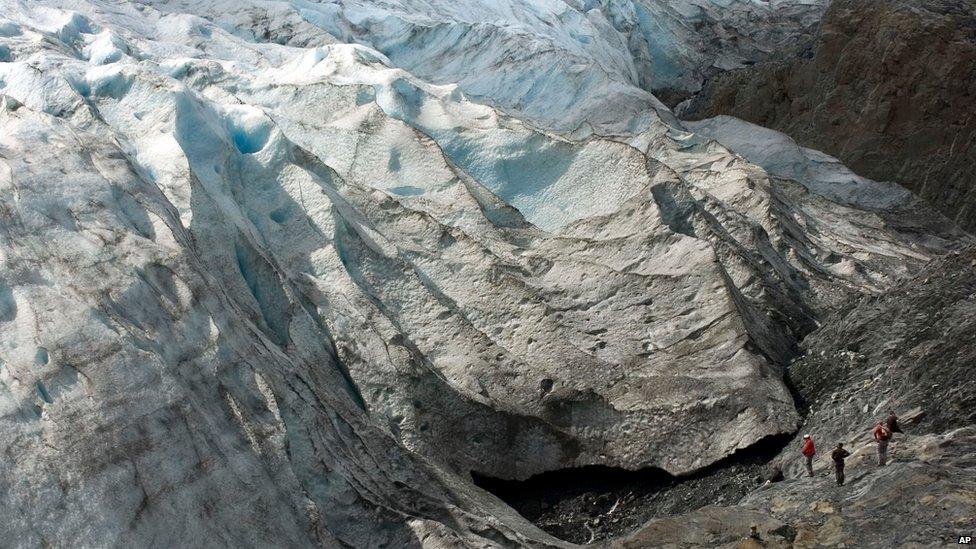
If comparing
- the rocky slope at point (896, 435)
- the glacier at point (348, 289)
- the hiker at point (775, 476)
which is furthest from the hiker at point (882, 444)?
the glacier at point (348, 289)

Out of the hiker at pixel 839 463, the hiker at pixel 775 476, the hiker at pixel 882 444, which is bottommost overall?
the hiker at pixel 775 476

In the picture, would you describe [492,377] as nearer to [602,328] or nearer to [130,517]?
[602,328]

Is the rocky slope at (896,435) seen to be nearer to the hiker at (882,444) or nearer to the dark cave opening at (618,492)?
the hiker at (882,444)

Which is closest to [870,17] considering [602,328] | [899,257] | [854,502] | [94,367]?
[899,257]

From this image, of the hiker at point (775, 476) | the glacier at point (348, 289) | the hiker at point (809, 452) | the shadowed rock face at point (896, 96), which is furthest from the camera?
the shadowed rock face at point (896, 96)

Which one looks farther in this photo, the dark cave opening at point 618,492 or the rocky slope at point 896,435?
the dark cave opening at point 618,492

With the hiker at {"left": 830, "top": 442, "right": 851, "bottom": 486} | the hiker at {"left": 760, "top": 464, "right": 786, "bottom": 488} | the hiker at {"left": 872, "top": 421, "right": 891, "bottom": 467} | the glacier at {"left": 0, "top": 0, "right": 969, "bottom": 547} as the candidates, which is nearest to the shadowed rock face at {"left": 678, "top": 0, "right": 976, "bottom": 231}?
the glacier at {"left": 0, "top": 0, "right": 969, "bottom": 547}
